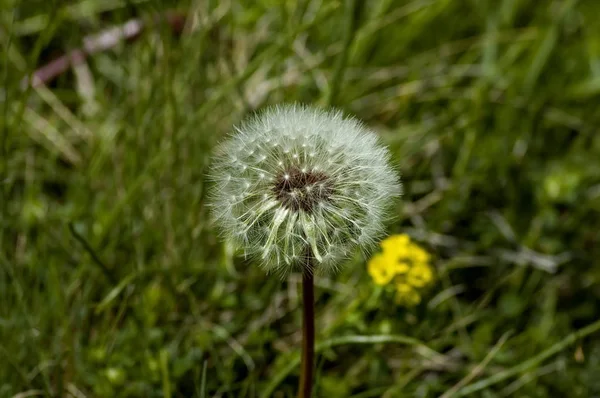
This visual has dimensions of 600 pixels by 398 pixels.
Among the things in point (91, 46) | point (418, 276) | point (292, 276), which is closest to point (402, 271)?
point (418, 276)

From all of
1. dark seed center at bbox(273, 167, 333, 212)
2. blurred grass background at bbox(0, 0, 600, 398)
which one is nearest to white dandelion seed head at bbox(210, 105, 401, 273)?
dark seed center at bbox(273, 167, 333, 212)

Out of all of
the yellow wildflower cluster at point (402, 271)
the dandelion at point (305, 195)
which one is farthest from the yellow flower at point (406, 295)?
the dandelion at point (305, 195)

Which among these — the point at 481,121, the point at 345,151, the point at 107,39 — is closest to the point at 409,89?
the point at 481,121

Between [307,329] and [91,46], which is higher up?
[91,46]

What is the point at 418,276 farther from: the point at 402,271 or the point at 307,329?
the point at 307,329

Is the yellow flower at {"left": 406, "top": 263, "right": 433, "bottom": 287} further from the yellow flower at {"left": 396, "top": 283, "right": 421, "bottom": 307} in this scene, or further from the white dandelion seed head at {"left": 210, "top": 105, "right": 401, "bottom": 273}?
the white dandelion seed head at {"left": 210, "top": 105, "right": 401, "bottom": 273}

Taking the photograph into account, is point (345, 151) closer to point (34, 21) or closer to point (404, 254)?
point (404, 254)

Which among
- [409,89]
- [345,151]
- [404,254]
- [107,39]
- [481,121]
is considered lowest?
[345,151]
